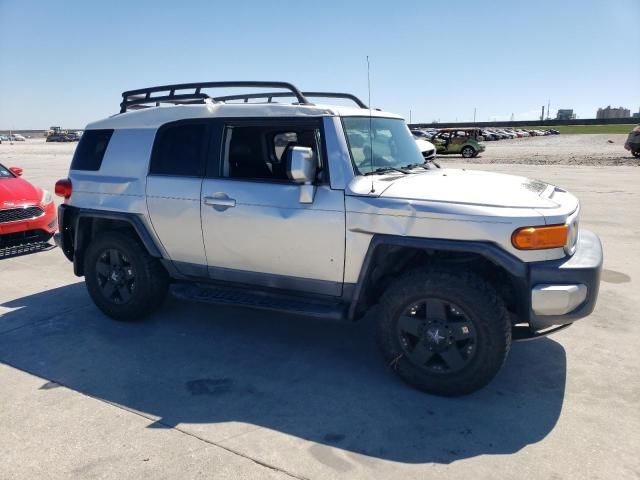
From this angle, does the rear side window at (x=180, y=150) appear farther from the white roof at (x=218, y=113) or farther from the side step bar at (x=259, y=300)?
the side step bar at (x=259, y=300)

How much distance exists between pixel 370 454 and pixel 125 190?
10.2 feet

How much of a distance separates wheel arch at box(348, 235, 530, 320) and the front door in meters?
0.22

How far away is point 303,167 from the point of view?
133 inches

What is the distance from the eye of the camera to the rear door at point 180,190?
4133mm

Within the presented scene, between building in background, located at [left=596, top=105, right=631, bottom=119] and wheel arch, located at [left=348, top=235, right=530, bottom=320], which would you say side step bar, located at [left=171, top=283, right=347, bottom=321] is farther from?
building in background, located at [left=596, top=105, right=631, bottom=119]

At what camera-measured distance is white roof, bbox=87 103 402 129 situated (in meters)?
3.77

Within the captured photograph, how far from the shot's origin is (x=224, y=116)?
13.3 ft

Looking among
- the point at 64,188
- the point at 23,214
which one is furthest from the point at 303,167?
the point at 23,214

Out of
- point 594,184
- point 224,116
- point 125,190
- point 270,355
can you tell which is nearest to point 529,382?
point 270,355

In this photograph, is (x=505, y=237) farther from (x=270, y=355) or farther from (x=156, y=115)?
(x=156, y=115)

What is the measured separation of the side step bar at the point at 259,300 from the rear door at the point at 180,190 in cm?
18

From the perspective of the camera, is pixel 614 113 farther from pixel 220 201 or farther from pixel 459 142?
pixel 220 201

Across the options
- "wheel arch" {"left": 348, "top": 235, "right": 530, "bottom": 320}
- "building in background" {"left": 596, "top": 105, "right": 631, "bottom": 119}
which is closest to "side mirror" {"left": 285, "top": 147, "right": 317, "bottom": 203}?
"wheel arch" {"left": 348, "top": 235, "right": 530, "bottom": 320}

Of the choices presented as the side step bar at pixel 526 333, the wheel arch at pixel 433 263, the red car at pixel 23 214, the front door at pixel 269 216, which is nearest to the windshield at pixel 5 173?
the red car at pixel 23 214
